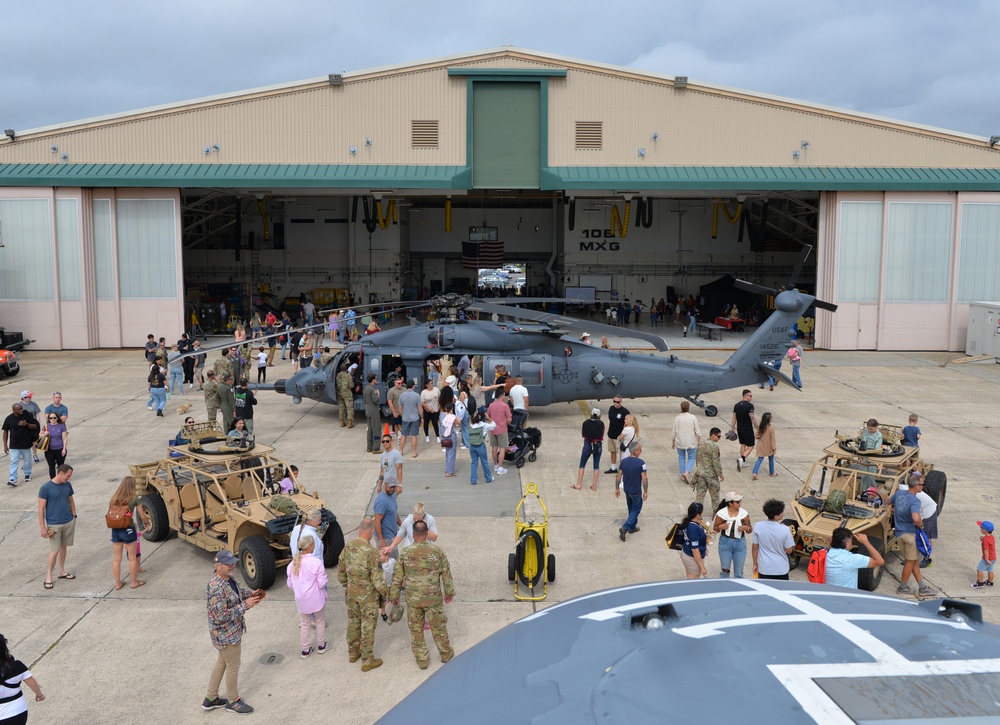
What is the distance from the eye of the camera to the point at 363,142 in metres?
30.4

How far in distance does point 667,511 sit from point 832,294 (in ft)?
69.8

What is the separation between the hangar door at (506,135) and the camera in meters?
30.5

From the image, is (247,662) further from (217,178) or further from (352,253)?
(352,253)

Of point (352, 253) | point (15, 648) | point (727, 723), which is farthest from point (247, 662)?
point (352, 253)

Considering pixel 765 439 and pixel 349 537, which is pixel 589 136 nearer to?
pixel 765 439

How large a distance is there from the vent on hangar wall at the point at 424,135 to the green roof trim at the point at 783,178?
451cm

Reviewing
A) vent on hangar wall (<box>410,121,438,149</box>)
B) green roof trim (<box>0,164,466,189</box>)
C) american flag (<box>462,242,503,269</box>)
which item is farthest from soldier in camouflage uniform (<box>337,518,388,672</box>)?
→ american flag (<box>462,242,503,269</box>)

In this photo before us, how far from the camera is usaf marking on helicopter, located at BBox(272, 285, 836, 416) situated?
1856 cm

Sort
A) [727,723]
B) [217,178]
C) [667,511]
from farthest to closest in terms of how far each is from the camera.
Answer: [217,178] < [667,511] < [727,723]

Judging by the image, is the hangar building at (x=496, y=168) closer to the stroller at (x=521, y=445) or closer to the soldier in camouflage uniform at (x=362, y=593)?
the stroller at (x=521, y=445)

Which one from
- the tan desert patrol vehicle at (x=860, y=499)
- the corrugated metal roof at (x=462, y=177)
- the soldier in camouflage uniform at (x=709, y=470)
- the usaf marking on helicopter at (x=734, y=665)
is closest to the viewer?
the usaf marking on helicopter at (x=734, y=665)

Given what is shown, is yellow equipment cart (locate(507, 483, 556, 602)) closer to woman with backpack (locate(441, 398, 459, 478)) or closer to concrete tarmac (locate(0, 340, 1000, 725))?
concrete tarmac (locate(0, 340, 1000, 725))

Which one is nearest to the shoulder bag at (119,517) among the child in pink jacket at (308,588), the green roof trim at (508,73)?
the child in pink jacket at (308,588)

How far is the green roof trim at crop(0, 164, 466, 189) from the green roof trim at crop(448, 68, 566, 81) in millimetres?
3395
